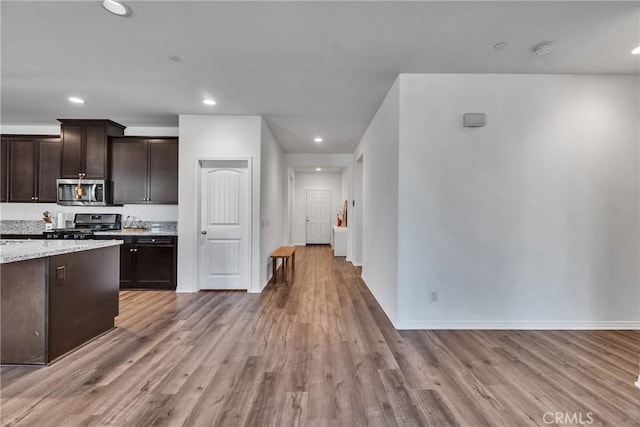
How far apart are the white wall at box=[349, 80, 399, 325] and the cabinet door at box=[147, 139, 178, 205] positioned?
3273 mm

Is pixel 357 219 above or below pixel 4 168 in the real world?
below

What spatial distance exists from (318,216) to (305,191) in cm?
106

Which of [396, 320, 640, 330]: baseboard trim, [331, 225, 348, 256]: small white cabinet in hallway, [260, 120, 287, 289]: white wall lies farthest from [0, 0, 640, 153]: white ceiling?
[331, 225, 348, 256]: small white cabinet in hallway

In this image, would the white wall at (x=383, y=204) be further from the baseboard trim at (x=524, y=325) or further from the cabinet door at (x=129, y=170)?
the cabinet door at (x=129, y=170)

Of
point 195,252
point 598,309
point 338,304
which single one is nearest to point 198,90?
point 195,252

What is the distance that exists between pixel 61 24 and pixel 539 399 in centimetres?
450

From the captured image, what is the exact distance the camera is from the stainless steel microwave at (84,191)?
4.60 m

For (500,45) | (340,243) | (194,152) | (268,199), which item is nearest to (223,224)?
(268,199)

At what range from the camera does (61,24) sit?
227cm

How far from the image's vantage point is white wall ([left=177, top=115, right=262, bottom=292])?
4.36 metres

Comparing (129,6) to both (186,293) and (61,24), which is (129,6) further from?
(186,293)

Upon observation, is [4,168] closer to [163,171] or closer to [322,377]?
[163,171]

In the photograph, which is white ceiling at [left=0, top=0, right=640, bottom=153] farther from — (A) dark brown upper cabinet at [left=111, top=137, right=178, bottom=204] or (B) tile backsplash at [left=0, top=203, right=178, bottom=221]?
(B) tile backsplash at [left=0, top=203, right=178, bottom=221]

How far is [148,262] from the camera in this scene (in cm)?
444
